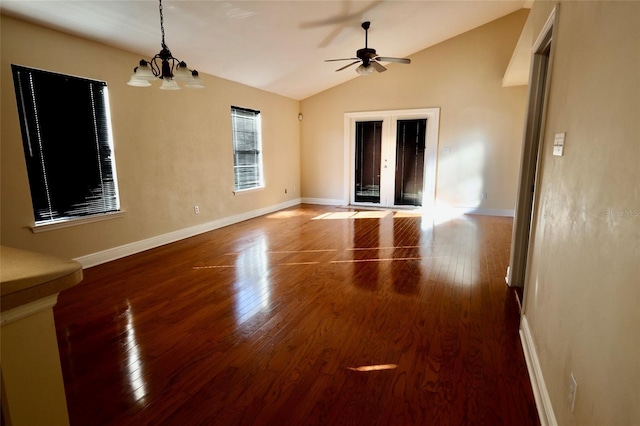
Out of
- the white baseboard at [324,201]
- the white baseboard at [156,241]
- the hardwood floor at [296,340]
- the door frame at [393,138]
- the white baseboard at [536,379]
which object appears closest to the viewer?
the white baseboard at [536,379]

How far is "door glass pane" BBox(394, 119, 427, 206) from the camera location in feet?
22.9

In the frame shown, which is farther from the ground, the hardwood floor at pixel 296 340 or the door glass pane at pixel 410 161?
the door glass pane at pixel 410 161

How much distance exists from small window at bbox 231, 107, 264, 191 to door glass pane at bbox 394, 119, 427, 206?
3.02m

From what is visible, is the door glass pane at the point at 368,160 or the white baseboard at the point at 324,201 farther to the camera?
the white baseboard at the point at 324,201

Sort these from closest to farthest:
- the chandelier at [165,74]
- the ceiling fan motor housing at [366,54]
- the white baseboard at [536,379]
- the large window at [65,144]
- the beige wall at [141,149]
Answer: the white baseboard at [536,379], the chandelier at [165,74], the beige wall at [141,149], the large window at [65,144], the ceiling fan motor housing at [366,54]

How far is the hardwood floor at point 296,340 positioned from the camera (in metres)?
1.67

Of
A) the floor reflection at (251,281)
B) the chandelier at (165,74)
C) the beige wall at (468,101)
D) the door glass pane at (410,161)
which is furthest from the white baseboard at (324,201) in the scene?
the chandelier at (165,74)

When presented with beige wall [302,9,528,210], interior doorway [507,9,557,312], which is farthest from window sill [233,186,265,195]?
interior doorway [507,9,557,312]

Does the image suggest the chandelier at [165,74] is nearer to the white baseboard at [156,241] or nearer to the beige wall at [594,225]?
the white baseboard at [156,241]

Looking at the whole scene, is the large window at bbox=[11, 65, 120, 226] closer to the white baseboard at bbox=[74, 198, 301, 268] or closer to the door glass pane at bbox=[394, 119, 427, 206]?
the white baseboard at bbox=[74, 198, 301, 268]

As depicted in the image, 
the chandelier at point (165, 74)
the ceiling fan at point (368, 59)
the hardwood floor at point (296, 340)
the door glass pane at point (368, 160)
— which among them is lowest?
the hardwood floor at point (296, 340)

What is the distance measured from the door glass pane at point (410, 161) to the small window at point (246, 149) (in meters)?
3.02

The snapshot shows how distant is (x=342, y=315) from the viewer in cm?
259

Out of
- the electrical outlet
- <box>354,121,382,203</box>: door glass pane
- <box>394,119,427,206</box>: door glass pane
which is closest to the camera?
the electrical outlet
